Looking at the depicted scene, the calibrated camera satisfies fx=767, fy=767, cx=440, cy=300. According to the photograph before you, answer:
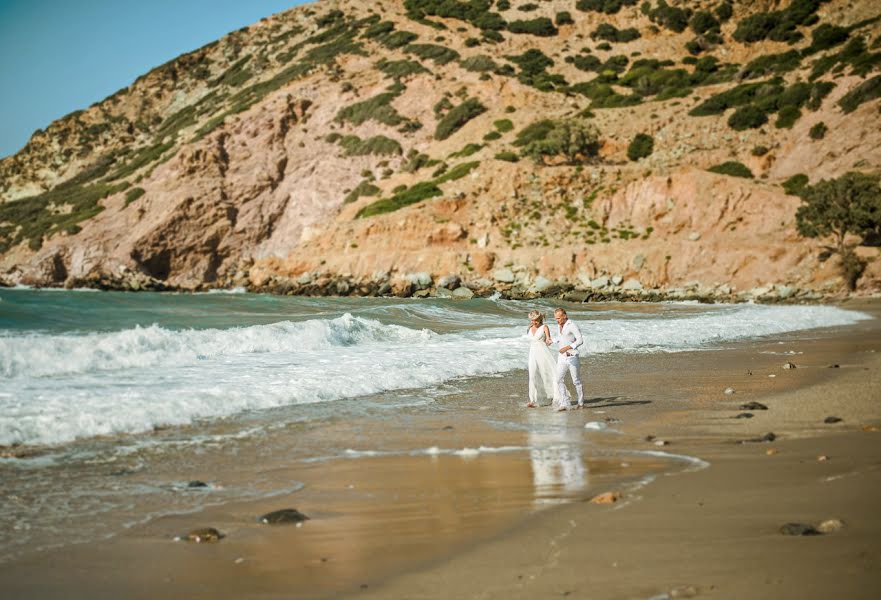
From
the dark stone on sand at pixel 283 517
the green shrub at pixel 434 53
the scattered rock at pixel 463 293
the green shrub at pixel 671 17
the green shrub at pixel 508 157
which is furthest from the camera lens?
the green shrub at pixel 671 17

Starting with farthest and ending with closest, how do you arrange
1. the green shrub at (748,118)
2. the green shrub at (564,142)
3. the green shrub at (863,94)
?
1. the green shrub at (564,142)
2. the green shrub at (748,118)
3. the green shrub at (863,94)

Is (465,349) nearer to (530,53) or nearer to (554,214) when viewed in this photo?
(554,214)

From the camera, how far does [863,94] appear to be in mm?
48188

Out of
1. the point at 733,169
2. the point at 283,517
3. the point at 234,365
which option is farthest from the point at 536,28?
the point at 283,517

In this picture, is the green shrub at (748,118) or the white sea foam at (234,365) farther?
the green shrub at (748,118)

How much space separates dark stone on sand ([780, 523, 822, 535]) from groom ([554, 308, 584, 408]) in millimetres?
6207

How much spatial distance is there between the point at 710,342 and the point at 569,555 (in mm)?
18238

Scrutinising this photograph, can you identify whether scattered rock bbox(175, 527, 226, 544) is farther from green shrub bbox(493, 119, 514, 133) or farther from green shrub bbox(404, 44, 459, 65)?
green shrub bbox(404, 44, 459, 65)

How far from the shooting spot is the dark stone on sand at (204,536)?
16.9 ft

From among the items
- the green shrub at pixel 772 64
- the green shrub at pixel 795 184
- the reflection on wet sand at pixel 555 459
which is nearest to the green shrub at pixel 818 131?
the green shrub at pixel 795 184

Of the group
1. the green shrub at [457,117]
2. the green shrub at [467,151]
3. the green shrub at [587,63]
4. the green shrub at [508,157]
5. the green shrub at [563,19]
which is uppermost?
the green shrub at [563,19]

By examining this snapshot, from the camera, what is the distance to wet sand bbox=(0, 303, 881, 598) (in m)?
4.22

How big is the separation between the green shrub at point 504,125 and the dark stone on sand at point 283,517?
5703 centimetres

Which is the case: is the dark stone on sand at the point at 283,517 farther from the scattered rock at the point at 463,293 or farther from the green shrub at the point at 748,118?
the green shrub at the point at 748,118
